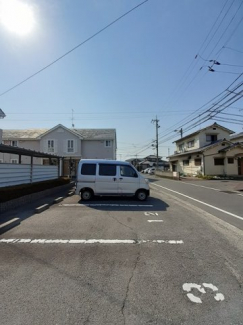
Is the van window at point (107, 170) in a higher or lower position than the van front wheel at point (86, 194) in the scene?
higher

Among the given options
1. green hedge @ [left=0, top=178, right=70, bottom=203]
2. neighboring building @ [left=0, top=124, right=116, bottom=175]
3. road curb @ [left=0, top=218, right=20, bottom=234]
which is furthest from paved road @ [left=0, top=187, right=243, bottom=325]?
neighboring building @ [left=0, top=124, right=116, bottom=175]

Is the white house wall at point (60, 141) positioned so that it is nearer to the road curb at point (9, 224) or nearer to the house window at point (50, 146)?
the house window at point (50, 146)

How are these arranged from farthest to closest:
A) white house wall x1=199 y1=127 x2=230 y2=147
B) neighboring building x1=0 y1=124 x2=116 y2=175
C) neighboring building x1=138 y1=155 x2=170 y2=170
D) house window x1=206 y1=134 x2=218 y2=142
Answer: neighboring building x1=138 y1=155 x2=170 y2=170, house window x1=206 y1=134 x2=218 y2=142, white house wall x1=199 y1=127 x2=230 y2=147, neighboring building x1=0 y1=124 x2=116 y2=175

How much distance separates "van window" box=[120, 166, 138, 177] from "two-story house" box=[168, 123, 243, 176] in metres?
23.0

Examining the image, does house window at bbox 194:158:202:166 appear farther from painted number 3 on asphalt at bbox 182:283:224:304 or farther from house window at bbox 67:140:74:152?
painted number 3 on asphalt at bbox 182:283:224:304

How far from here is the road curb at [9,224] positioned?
6195 mm

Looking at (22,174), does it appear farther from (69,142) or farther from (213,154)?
(213,154)

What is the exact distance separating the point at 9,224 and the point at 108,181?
18.0 ft

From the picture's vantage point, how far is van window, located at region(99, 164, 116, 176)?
11.5m

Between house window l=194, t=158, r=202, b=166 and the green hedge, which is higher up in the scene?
house window l=194, t=158, r=202, b=166

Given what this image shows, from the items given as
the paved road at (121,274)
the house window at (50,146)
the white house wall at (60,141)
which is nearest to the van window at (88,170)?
the paved road at (121,274)

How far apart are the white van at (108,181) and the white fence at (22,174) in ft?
9.82

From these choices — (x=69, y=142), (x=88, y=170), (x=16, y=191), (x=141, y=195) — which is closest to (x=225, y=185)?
(x=141, y=195)

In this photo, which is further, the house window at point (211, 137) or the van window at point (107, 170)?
the house window at point (211, 137)
